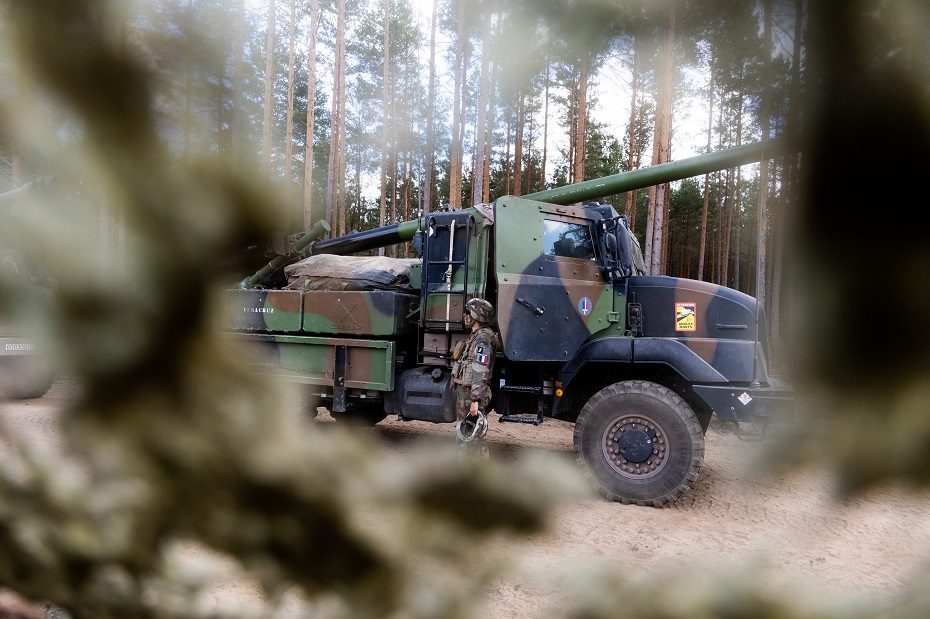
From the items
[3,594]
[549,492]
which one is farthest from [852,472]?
[3,594]

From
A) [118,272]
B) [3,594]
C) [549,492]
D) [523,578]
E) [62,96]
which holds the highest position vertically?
[62,96]

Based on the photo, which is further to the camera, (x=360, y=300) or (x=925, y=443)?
(x=360, y=300)

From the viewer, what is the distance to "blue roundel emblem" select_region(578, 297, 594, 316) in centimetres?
525

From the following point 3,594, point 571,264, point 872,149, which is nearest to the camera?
point 872,149

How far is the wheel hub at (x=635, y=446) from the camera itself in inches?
180

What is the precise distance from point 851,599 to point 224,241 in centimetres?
53

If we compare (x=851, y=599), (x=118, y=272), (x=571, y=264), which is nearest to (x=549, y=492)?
(x=851, y=599)

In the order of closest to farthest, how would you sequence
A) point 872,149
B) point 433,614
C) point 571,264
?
point 872,149, point 433,614, point 571,264

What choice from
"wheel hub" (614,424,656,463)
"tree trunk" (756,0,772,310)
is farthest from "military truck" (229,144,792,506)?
"tree trunk" (756,0,772,310)

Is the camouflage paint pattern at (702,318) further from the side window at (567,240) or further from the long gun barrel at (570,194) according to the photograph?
the long gun barrel at (570,194)

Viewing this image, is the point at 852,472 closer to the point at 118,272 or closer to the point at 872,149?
the point at 872,149

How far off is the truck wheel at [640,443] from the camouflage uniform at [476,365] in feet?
2.88

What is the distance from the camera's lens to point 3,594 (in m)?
0.67

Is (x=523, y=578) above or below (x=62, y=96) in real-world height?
below
